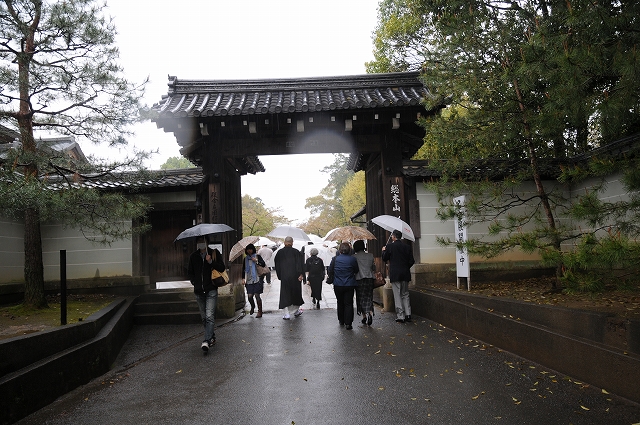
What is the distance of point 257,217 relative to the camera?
42594 millimetres

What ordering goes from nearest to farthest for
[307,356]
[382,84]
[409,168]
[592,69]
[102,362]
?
[592,69]
[102,362]
[307,356]
[409,168]
[382,84]

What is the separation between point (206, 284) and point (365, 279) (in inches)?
147

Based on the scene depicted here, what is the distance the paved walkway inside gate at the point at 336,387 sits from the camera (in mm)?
4828

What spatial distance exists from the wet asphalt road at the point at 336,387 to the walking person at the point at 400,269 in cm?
143

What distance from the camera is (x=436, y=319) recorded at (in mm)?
10008

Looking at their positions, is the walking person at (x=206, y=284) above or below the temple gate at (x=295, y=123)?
below

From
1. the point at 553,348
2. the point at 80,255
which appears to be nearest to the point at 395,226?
the point at 553,348

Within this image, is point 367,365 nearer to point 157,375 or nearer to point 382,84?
point 157,375

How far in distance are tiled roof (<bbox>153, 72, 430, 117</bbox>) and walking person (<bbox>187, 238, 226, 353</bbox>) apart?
13.5 ft

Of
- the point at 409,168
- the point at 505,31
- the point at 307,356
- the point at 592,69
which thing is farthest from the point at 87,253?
the point at 592,69

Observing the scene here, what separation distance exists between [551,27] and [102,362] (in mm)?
8232

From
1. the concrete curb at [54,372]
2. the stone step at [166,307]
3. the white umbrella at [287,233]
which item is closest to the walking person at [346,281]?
the white umbrella at [287,233]

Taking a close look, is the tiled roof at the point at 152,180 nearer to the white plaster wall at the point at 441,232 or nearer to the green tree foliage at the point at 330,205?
the white plaster wall at the point at 441,232

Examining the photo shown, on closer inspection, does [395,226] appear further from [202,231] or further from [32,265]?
[32,265]
